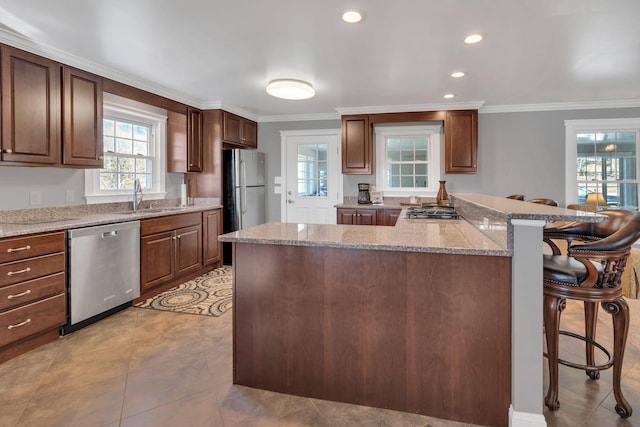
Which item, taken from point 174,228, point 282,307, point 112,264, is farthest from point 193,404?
point 174,228

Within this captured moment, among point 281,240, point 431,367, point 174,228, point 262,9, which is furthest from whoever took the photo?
point 174,228

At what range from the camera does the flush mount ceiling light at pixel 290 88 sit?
362 centimetres

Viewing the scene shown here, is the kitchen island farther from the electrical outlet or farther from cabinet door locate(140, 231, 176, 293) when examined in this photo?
the electrical outlet

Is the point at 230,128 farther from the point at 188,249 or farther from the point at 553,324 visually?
the point at 553,324

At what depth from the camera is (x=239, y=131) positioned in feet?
17.0

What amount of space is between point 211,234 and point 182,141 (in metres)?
1.25

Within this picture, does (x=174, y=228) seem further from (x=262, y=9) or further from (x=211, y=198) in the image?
(x=262, y=9)

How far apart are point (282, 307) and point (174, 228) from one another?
245 centimetres

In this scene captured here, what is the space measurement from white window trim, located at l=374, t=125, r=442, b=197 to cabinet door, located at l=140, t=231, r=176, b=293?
10.1 ft

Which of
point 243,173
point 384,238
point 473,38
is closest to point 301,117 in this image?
point 243,173

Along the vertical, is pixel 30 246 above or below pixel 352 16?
below

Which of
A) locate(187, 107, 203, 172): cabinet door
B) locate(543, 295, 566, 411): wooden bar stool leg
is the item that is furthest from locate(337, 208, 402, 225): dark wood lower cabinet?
locate(543, 295, 566, 411): wooden bar stool leg

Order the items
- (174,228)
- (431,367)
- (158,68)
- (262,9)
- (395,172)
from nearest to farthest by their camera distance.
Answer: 1. (431,367)
2. (262,9)
3. (158,68)
4. (174,228)
5. (395,172)

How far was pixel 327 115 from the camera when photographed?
550cm
